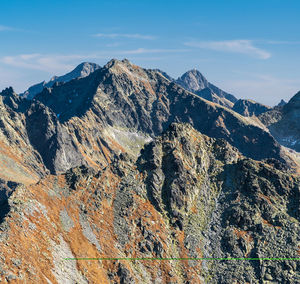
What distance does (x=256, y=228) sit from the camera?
369ft

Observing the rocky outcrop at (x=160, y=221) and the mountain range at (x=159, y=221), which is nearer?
the mountain range at (x=159, y=221)

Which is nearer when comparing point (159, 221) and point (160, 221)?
point (159, 221)

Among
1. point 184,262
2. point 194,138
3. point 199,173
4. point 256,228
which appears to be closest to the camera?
point 184,262

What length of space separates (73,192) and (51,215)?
13364 mm

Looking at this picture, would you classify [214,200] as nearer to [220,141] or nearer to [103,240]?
[220,141]

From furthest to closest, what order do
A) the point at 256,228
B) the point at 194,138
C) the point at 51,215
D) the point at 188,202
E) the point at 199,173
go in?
the point at 194,138
the point at 199,173
the point at 188,202
the point at 256,228
the point at 51,215

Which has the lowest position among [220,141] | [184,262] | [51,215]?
[184,262]

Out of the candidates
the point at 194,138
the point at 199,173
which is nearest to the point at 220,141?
the point at 194,138

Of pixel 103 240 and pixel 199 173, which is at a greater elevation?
pixel 199 173

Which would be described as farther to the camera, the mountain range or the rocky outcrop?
the rocky outcrop

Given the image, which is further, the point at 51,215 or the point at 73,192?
the point at 73,192

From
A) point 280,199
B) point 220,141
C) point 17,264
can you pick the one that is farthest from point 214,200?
point 17,264

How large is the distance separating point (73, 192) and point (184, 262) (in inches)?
1494

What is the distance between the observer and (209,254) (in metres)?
105
